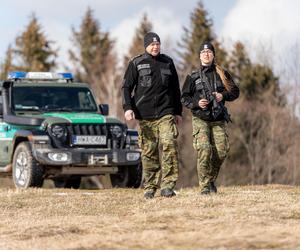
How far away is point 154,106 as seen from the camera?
11180 millimetres

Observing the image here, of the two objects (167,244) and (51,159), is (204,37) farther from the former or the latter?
(167,244)

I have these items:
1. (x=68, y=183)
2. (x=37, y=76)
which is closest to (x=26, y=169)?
(x=37, y=76)

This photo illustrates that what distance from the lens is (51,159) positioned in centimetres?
1531

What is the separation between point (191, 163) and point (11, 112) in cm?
3400

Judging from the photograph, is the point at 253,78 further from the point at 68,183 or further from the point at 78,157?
the point at 78,157

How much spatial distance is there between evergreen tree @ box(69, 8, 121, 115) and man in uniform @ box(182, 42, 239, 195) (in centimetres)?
4012

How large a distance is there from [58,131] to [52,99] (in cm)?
134

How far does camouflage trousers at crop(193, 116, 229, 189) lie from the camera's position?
439 inches

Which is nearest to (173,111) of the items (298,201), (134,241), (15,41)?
(298,201)

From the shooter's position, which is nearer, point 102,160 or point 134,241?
point 134,241

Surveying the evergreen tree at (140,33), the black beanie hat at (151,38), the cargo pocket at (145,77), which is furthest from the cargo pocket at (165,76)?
the evergreen tree at (140,33)

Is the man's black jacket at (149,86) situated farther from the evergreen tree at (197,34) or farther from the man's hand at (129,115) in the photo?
the evergreen tree at (197,34)

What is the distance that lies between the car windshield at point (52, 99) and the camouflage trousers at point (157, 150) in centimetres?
545

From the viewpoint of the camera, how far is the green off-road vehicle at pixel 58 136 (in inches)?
607
